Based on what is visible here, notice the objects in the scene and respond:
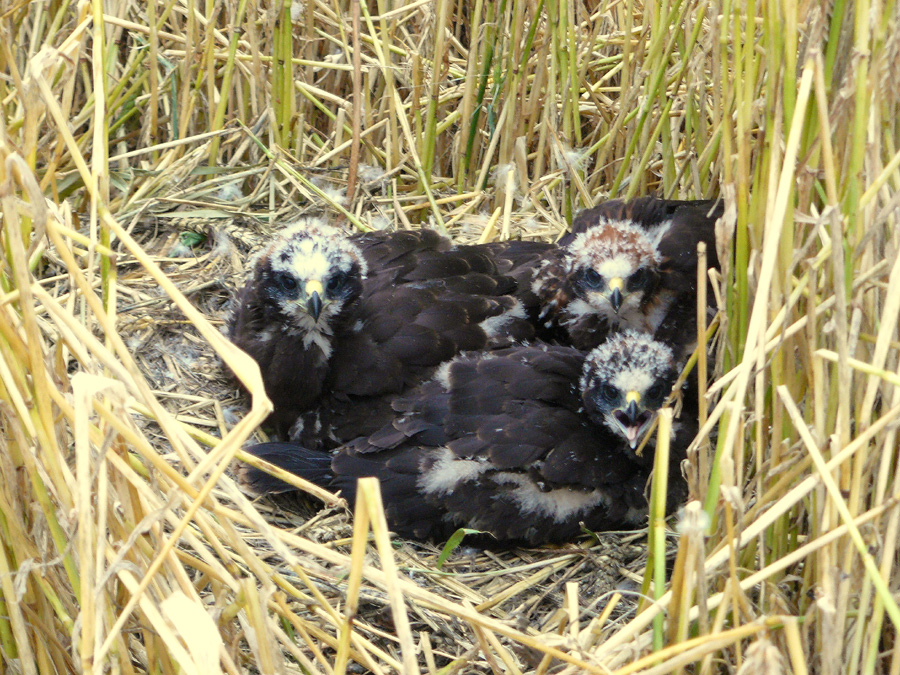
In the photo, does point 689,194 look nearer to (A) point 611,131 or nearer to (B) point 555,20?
(A) point 611,131

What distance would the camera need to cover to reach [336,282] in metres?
3.17

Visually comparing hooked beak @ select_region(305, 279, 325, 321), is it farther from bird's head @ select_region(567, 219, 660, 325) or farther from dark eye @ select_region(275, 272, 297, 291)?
bird's head @ select_region(567, 219, 660, 325)

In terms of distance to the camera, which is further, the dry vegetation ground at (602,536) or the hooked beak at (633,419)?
the hooked beak at (633,419)

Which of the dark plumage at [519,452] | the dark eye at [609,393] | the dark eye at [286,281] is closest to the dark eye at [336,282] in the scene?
the dark eye at [286,281]

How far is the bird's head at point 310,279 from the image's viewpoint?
3129mm

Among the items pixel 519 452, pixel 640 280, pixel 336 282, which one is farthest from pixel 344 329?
pixel 640 280

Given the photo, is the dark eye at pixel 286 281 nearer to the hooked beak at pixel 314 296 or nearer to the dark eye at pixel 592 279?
the hooked beak at pixel 314 296

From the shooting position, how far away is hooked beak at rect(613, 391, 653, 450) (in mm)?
2791

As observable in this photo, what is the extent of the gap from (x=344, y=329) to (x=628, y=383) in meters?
0.98

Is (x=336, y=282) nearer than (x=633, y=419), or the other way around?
(x=633, y=419)

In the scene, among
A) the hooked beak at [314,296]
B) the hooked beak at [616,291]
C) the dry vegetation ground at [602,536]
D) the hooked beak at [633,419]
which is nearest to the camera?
the dry vegetation ground at [602,536]

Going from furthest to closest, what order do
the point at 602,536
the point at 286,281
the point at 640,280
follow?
the point at 640,280 → the point at 286,281 → the point at 602,536

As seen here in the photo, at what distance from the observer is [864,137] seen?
1.57 metres

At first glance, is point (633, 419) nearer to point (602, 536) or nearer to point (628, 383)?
point (628, 383)
